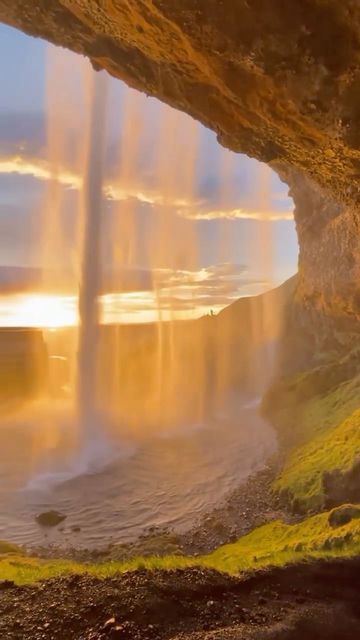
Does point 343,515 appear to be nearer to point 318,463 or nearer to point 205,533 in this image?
point 205,533

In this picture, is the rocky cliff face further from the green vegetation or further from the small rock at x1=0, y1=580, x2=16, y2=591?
the small rock at x1=0, y1=580, x2=16, y2=591

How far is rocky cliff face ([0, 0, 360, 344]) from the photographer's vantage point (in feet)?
18.6

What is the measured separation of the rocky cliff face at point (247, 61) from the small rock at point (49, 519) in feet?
43.4

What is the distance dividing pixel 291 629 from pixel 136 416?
79.1ft

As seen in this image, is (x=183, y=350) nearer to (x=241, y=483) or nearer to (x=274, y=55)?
(x=241, y=483)

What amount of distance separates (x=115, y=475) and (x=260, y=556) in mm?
11833

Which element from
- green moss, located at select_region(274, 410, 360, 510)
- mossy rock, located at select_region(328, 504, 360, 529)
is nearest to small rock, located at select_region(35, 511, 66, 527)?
green moss, located at select_region(274, 410, 360, 510)

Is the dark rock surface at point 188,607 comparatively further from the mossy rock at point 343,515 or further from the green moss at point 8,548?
the green moss at point 8,548

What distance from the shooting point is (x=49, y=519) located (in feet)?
50.6

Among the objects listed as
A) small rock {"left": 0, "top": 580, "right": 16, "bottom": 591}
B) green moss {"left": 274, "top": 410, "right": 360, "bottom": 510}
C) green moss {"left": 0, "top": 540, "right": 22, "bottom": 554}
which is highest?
small rock {"left": 0, "top": 580, "right": 16, "bottom": 591}

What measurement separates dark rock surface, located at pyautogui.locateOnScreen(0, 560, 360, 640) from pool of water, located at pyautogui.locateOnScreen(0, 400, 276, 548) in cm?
760

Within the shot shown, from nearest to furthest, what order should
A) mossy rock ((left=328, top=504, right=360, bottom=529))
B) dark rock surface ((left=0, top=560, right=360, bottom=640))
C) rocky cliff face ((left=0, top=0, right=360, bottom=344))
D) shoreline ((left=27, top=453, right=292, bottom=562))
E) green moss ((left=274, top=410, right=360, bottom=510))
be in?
rocky cliff face ((left=0, top=0, right=360, bottom=344)), dark rock surface ((left=0, top=560, right=360, bottom=640)), mossy rock ((left=328, top=504, right=360, bottom=529)), shoreline ((left=27, top=453, right=292, bottom=562)), green moss ((left=274, top=410, right=360, bottom=510))

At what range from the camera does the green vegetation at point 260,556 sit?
7793 mm

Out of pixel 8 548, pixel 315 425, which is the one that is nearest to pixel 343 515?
pixel 8 548
